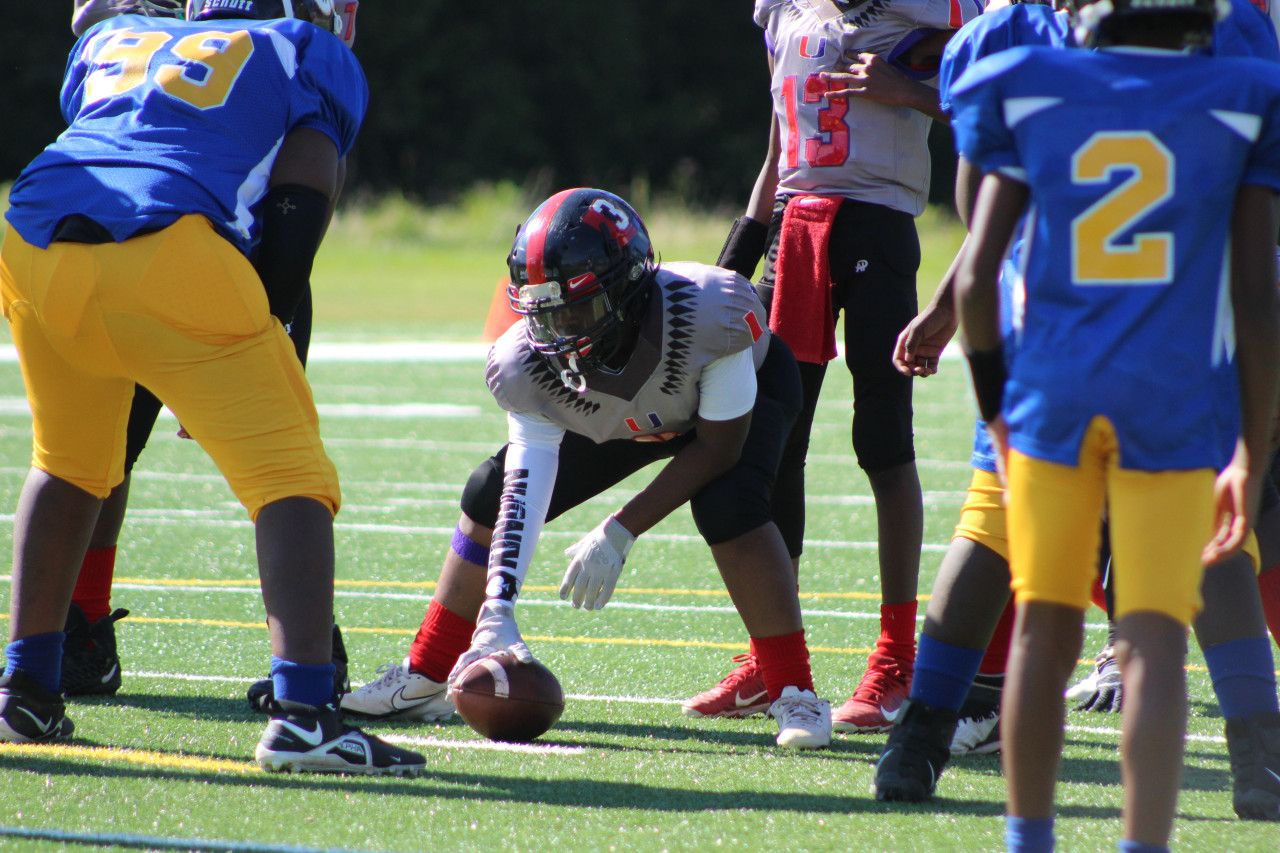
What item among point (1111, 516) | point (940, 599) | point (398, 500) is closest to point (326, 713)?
point (940, 599)

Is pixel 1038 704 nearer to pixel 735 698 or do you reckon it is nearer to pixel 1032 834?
pixel 1032 834

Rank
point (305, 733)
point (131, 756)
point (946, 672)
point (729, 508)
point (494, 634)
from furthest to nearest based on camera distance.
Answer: point (729, 508)
point (494, 634)
point (131, 756)
point (305, 733)
point (946, 672)

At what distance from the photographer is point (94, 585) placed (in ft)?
13.2

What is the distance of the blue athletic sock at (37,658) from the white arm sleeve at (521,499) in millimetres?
992

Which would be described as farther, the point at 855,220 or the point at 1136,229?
the point at 855,220

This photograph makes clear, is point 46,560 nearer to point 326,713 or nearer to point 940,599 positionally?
point 326,713

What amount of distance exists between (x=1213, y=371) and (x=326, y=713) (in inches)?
75.9

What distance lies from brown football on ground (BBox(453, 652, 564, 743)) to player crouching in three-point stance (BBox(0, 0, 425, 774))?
0.85 ft

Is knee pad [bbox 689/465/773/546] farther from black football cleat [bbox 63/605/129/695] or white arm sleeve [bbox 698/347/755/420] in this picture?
black football cleat [bbox 63/605/129/695]

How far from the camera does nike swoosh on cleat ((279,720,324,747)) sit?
3100 mm

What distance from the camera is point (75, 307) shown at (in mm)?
3043

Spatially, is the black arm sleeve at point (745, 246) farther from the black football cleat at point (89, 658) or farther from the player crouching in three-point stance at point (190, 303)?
the black football cleat at point (89, 658)

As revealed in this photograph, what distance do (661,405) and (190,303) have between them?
1127 millimetres

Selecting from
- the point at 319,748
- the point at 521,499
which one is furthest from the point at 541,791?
the point at 521,499
